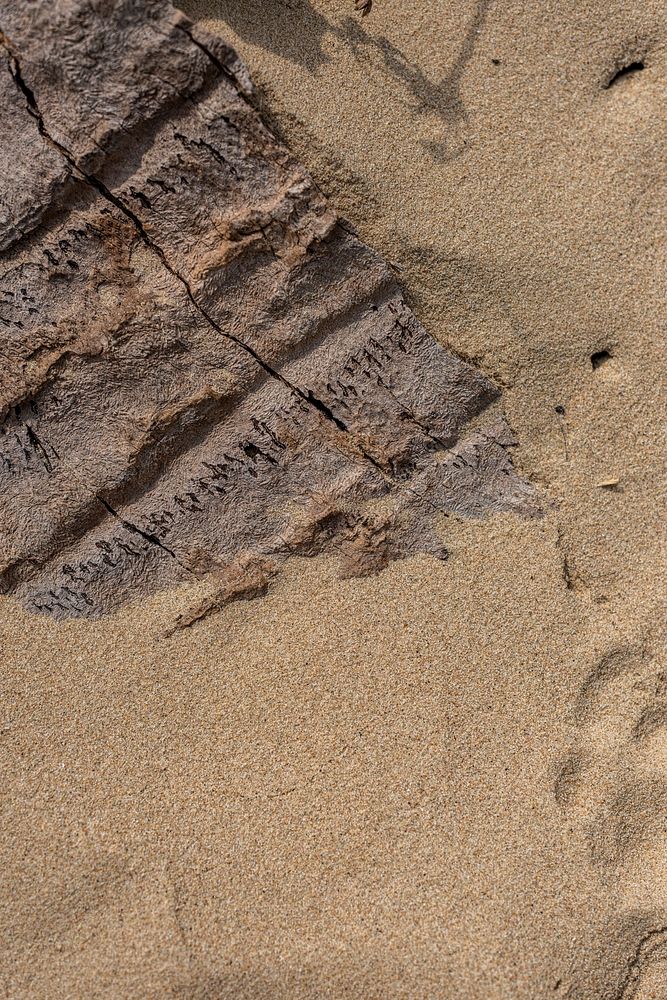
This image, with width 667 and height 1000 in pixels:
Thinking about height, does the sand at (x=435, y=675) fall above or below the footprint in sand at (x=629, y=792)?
above

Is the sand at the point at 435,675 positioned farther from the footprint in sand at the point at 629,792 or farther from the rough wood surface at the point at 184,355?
the rough wood surface at the point at 184,355

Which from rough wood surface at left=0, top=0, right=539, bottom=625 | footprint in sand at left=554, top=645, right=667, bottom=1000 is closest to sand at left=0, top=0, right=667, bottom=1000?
footprint in sand at left=554, top=645, right=667, bottom=1000

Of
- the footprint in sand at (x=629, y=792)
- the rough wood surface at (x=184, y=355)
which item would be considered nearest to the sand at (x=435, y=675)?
the footprint in sand at (x=629, y=792)

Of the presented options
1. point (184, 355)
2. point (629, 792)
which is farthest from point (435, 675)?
point (184, 355)

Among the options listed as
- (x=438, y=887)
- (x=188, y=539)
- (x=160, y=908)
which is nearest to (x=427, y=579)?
(x=188, y=539)

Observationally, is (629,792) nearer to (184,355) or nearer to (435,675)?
(435,675)

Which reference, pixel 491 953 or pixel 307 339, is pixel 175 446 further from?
pixel 491 953
